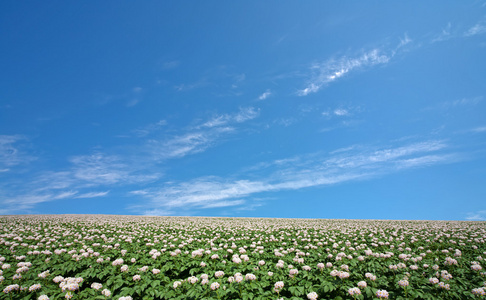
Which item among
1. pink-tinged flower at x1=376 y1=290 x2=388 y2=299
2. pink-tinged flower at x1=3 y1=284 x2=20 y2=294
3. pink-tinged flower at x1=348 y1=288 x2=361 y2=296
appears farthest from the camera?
pink-tinged flower at x1=3 y1=284 x2=20 y2=294

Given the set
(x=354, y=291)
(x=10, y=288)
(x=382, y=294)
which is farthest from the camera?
(x=10, y=288)

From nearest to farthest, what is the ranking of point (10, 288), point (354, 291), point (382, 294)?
1. point (382, 294)
2. point (354, 291)
3. point (10, 288)

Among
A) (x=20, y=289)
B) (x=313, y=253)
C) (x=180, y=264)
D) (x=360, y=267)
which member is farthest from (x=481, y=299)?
(x=20, y=289)

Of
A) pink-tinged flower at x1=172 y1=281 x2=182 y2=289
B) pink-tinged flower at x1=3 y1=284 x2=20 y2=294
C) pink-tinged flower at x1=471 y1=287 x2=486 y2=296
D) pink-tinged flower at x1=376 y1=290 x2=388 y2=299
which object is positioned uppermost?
pink-tinged flower at x1=3 y1=284 x2=20 y2=294

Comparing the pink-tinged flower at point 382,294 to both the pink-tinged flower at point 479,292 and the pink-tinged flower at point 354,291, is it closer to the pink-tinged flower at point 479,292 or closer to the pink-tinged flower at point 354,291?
the pink-tinged flower at point 354,291

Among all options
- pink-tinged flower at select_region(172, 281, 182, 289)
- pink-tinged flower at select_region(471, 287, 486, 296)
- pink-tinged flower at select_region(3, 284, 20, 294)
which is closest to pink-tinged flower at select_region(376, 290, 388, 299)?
pink-tinged flower at select_region(471, 287, 486, 296)

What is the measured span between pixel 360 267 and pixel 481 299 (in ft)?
10.4

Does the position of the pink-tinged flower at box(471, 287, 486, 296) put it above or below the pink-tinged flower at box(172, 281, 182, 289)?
below

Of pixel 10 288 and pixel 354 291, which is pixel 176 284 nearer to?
pixel 10 288

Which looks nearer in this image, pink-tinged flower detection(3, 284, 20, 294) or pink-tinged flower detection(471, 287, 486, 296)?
pink-tinged flower detection(471, 287, 486, 296)

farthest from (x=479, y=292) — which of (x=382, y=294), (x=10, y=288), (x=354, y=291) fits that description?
(x=10, y=288)

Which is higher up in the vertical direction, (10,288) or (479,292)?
(10,288)

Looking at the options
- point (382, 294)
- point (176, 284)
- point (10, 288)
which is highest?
point (10, 288)

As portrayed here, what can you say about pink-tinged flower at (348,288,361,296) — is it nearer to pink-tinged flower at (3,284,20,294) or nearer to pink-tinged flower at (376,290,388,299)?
pink-tinged flower at (376,290,388,299)
